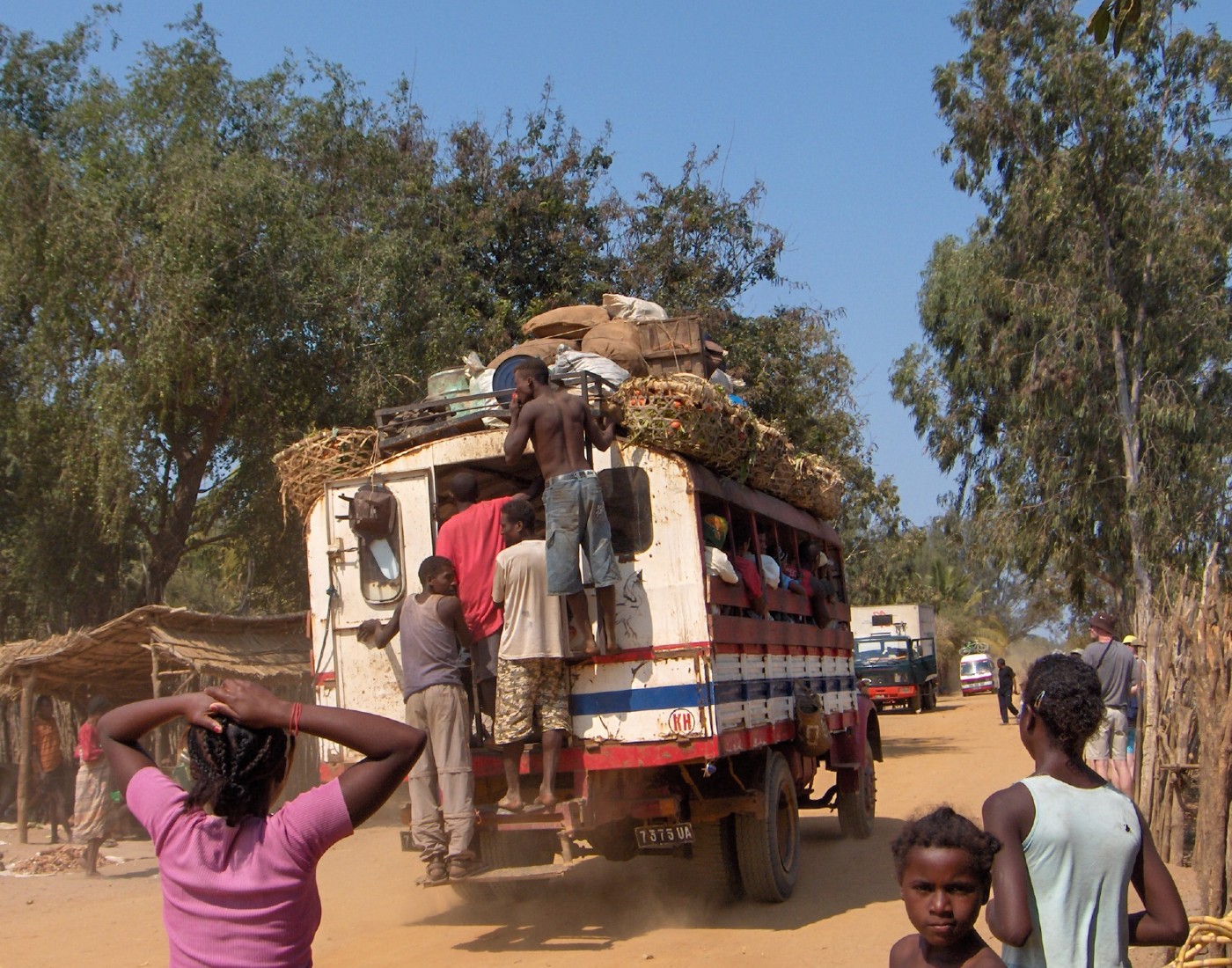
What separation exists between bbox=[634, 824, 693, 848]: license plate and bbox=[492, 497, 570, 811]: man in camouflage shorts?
75cm

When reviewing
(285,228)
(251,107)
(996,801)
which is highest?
(251,107)

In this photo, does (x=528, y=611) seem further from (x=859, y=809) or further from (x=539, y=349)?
(x=859, y=809)

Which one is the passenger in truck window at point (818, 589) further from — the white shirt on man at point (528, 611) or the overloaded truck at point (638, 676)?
the white shirt on man at point (528, 611)

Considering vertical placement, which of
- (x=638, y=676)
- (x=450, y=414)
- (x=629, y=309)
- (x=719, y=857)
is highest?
(x=629, y=309)

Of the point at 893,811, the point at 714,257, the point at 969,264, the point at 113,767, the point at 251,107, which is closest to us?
the point at 113,767

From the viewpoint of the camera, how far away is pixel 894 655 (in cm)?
3419

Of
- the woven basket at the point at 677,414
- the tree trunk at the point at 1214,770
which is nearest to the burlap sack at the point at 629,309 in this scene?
the woven basket at the point at 677,414

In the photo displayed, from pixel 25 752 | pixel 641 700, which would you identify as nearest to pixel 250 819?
pixel 641 700

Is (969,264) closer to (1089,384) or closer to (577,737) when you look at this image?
(1089,384)

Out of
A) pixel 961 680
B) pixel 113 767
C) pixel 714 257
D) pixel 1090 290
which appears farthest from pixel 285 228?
pixel 961 680

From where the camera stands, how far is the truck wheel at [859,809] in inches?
465

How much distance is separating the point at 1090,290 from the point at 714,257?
9598mm

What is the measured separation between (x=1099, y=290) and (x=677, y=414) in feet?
72.0

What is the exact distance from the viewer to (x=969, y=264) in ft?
101
